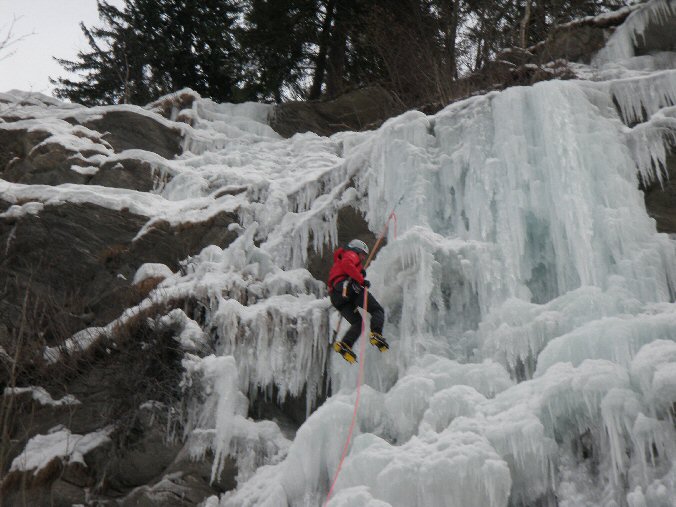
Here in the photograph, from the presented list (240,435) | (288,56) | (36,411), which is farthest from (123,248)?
(288,56)

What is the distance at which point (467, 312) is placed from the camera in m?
5.86

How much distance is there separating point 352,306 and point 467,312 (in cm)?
105

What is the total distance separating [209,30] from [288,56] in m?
1.93

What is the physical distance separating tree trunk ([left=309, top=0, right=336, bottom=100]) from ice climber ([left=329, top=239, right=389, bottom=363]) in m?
7.46

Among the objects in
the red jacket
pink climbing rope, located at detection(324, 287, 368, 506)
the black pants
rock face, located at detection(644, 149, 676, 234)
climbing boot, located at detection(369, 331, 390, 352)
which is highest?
rock face, located at detection(644, 149, 676, 234)

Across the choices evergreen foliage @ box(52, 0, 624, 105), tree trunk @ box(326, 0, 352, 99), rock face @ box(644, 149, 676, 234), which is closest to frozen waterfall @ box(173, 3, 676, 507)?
rock face @ box(644, 149, 676, 234)

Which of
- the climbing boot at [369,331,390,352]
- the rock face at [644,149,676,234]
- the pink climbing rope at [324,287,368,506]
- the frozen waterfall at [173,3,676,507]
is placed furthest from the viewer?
the rock face at [644,149,676,234]

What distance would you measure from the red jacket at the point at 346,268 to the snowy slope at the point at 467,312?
16.3 inches

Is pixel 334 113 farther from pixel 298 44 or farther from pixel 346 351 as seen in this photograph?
pixel 346 351

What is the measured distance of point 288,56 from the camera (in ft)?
41.5

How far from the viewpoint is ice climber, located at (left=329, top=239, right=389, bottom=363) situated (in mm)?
5609

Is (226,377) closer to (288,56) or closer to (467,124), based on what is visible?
(467,124)

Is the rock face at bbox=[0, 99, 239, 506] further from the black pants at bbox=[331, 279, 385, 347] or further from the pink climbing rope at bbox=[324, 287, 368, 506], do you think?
the black pants at bbox=[331, 279, 385, 347]

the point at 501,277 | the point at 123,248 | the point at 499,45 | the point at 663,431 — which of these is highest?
the point at 499,45
